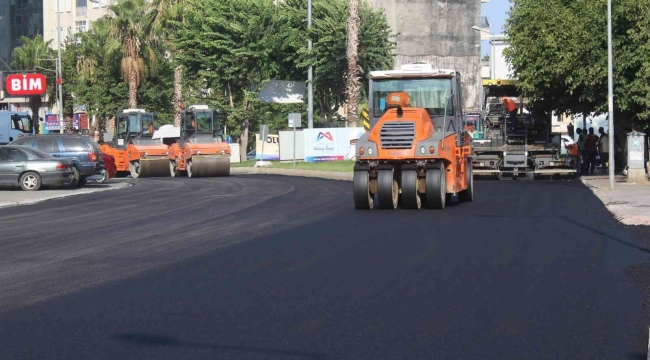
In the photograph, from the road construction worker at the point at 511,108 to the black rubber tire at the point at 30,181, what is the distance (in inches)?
646

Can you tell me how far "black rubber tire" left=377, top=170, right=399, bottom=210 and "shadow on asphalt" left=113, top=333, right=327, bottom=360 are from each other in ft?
44.8

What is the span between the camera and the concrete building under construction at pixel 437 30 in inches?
3479

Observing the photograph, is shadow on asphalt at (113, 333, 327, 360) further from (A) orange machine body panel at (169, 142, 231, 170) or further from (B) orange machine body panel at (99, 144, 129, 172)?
(B) orange machine body panel at (99, 144, 129, 172)

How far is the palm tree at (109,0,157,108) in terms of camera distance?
64000 mm

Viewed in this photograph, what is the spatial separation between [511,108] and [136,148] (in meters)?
16.8

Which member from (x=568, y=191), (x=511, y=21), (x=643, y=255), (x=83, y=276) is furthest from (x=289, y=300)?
(x=511, y=21)

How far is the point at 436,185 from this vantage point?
72.2 feet

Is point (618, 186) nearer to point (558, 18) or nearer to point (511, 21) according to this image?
point (558, 18)

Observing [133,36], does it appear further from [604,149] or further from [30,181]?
[30,181]

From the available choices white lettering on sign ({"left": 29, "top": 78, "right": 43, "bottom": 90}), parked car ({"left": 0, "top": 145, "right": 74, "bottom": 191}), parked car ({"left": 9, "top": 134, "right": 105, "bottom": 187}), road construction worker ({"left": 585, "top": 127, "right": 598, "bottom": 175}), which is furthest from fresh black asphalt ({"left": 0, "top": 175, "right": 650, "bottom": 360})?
white lettering on sign ({"left": 29, "top": 78, "right": 43, "bottom": 90})

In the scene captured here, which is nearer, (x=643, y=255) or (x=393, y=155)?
(x=643, y=255)

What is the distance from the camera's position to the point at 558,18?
38312 mm

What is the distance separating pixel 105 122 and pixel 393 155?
64.6 metres

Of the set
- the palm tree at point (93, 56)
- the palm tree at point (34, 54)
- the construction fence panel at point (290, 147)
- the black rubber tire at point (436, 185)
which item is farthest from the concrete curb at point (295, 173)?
the palm tree at point (34, 54)
